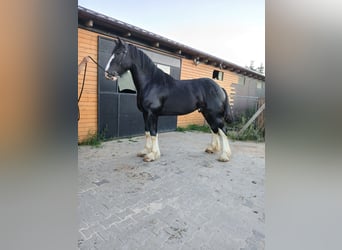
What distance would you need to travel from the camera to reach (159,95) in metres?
3.40

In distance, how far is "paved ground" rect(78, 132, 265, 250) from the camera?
1420mm

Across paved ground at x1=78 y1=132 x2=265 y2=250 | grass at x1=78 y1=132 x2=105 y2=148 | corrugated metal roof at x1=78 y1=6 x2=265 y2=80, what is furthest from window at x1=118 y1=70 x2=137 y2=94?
paved ground at x1=78 y1=132 x2=265 y2=250

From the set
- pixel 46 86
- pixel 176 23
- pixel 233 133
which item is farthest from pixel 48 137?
pixel 176 23

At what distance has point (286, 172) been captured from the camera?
18.5 inches

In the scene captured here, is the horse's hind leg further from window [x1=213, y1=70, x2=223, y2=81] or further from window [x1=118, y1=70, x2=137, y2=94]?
window [x1=213, y1=70, x2=223, y2=81]

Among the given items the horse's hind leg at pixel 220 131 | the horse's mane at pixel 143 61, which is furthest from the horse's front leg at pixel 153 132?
the horse's hind leg at pixel 220 131

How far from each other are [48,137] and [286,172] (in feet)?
1.89

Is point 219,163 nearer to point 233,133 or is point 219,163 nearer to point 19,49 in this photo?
point 233,133

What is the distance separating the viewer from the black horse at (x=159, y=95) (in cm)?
325

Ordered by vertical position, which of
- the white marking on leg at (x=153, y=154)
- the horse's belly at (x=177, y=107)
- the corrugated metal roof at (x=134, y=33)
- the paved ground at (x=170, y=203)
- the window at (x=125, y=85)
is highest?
the corrugated metal roof at (x=134, y=33)

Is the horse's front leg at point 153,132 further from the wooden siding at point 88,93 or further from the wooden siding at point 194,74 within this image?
the wooden siding at point 194,74

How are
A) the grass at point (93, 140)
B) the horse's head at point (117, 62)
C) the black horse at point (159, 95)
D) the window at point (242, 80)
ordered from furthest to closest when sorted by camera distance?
the window at point (242, 80), the grass at point (93, 140), the black horse at point (159, 95), the horse's head at point (117, 62)

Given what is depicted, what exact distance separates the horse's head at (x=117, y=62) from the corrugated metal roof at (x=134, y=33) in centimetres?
145

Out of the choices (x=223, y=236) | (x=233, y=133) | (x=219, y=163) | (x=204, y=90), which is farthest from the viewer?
(x=233, y=133)
